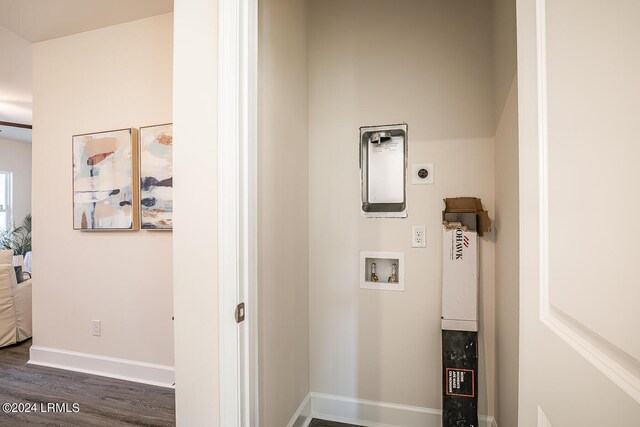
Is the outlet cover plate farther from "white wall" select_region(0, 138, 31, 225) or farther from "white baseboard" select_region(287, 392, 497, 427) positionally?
"white wall" select_region(0, 138, 31, 225)

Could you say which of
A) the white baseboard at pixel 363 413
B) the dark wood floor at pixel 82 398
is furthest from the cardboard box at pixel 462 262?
the dark wood floor at pixel 82 398

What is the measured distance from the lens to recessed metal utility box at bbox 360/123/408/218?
193 centimetres

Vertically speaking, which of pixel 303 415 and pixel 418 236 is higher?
pixel 418 236

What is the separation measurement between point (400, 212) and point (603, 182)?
4.94ft

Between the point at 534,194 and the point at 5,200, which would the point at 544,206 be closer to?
the point at 534,194

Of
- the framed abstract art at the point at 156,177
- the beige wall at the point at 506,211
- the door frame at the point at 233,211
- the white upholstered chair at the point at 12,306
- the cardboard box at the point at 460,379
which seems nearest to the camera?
the door frame at the point at 233,211

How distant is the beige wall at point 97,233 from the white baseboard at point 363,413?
115 centimetres

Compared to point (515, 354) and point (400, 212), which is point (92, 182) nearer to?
point (400, 212)

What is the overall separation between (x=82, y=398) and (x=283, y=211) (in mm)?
2096

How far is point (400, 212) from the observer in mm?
1933

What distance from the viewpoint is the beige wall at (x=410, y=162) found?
5.93 ft

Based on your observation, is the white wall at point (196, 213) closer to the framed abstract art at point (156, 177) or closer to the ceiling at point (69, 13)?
the framed abstract art at point (156, 177)

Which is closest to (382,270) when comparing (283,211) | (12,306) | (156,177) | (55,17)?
(283,211)

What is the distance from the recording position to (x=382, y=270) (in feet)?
6.51
